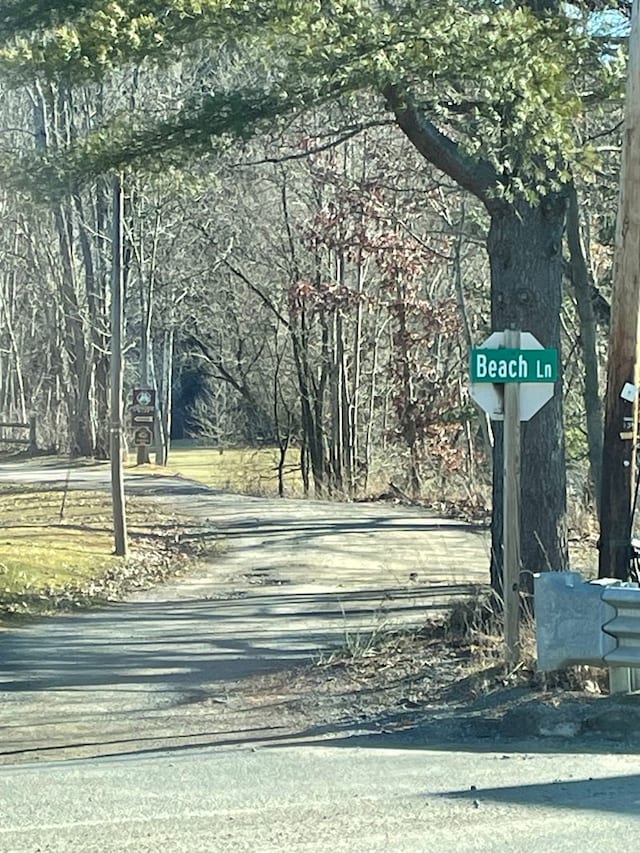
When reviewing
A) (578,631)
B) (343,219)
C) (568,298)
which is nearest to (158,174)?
(578,631)

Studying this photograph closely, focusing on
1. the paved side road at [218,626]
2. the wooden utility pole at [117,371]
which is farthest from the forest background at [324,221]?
the paved side road at [218,626]

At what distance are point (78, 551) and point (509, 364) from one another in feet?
36.4

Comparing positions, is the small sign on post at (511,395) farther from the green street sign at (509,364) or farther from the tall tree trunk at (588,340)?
the tall tree trunk at (588,340)

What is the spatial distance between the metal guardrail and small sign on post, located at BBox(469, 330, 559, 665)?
92 centimetres

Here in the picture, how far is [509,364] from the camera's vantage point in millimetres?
10359

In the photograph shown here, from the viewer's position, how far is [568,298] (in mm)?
28641

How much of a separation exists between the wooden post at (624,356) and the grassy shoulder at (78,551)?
7232 millimetres

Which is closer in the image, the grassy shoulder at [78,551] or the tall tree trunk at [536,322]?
the tall tree trunk at [536,322]

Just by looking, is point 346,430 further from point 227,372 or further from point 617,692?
point 617,692

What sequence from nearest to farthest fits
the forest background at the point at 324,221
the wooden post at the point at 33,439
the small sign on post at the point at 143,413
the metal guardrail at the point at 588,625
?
1. the metal guardrail at the point at 588,625
2. the forest background at the point at 324,221
3. the small sign on post at the point at 143,413
4. the wooden post at the point at 33,439

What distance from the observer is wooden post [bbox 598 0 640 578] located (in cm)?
1048

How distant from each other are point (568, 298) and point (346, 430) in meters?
10.8

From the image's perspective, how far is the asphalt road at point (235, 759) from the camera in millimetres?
6391

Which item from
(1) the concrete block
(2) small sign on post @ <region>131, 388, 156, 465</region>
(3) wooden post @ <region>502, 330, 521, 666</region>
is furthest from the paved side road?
(2) small sign on post @ <region>131, 388, 156, 465</region>
